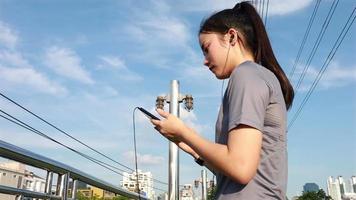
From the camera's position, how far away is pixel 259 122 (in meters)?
1.09

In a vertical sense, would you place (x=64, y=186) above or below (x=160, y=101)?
below

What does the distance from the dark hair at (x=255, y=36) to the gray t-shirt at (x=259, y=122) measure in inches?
3.9

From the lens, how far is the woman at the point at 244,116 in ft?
3.54

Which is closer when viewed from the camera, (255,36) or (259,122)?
(259,122)

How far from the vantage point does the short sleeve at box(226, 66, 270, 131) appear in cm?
108

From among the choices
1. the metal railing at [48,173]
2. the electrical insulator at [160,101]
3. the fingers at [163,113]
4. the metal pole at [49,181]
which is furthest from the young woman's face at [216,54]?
the electrical insulator at [160,101]

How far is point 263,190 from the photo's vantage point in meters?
1.11

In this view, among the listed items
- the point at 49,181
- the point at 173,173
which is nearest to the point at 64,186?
the point at 49,181

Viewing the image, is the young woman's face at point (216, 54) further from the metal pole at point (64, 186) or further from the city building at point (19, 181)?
the metal pole at point (64, 186)

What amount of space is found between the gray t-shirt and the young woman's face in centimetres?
10

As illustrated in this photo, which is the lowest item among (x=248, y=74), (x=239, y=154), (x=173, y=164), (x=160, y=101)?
(x=239, y=154)

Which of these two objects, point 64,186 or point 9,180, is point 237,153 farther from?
point 9,180

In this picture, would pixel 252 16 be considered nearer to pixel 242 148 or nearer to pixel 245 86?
pixel 245 86

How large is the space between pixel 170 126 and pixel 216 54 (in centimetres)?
29
